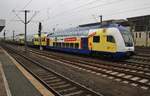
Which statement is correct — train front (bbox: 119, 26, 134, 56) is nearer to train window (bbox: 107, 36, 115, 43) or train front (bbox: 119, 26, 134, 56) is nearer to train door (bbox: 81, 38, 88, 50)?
train window (bbox: 107, 36, 115, 43)

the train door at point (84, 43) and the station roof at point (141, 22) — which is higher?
the station roof at point (141, 22)

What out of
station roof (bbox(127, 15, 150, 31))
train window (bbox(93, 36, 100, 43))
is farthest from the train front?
station roof (bbox(127, 15, 150, 31))

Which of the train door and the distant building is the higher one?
the distant building

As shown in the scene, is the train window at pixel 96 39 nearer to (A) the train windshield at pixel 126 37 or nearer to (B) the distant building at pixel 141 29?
(A) the train windshield at pixel 126 37

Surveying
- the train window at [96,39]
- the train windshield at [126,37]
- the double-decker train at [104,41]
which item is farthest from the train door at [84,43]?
the train windshield at [126,37]

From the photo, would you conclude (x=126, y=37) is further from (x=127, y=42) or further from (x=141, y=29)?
(x=141, y=29)

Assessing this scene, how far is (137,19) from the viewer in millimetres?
72438

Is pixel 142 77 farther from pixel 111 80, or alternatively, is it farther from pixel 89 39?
pixel 89 39

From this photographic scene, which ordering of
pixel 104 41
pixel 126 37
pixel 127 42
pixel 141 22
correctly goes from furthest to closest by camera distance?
1. pixel 141 22
2. pixel 104 41
3. pixel 126 37
4. pixel 127 42

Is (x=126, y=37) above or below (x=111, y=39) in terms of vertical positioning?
above

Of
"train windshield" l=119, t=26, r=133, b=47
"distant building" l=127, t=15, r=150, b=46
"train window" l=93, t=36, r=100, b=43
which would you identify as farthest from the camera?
"distant building" l=127, t=15, r=150, b=46

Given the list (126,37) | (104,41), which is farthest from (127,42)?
(104,41)

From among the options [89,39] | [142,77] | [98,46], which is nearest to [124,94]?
[142,77]

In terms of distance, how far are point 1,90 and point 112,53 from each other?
1456 cm
